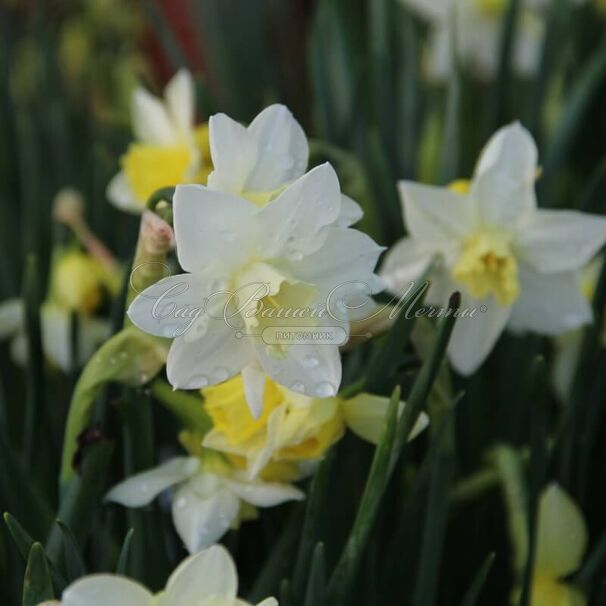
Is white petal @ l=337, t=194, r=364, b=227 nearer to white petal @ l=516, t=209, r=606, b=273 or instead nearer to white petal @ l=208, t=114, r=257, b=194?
white petal @ l=208, t=114, r=257, b=194

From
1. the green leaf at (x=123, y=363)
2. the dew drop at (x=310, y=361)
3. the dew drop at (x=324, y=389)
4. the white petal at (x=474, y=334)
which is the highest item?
the dew drop at (x=310, y=361)

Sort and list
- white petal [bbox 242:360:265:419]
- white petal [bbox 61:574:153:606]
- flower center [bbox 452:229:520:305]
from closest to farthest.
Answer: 1. white petal [bbox 61:574:153:606]
2. white petal [bbox 242:360:265:419]
3. flower center [bbox 452:229:520:305]

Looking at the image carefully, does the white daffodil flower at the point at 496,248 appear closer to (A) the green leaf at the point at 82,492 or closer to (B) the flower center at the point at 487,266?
(B) the flower center at the point at 487,266

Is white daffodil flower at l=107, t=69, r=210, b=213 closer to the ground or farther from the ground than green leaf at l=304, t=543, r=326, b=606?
farther from the ground

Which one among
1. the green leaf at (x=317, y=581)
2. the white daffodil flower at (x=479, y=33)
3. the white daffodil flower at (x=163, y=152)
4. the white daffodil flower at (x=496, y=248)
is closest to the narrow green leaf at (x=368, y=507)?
the green leaf at (x=317, y=581)

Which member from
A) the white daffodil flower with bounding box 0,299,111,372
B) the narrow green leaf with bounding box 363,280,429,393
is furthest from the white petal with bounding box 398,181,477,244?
the white daffodil flower with bounding box 0,299,111,372

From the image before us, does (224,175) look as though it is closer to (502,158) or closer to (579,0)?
(502,158)
